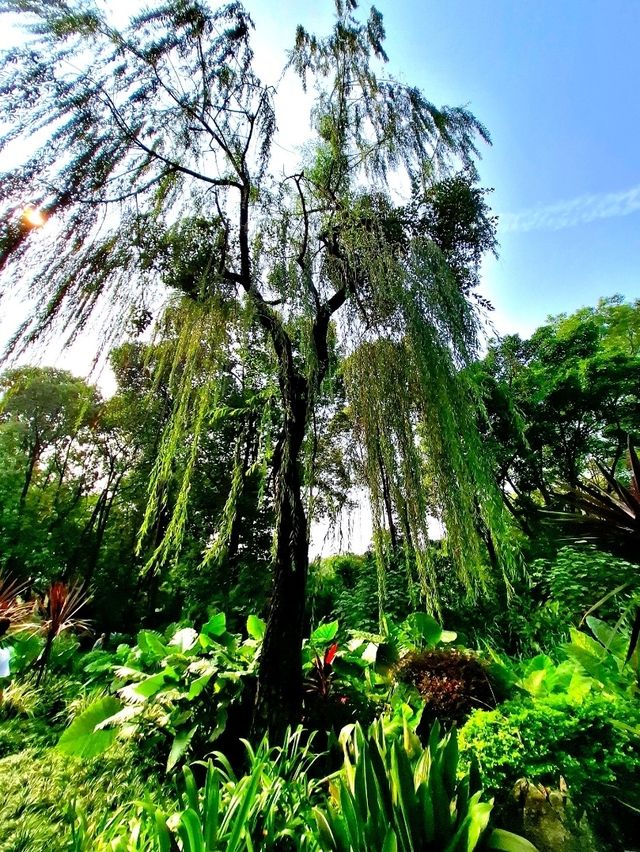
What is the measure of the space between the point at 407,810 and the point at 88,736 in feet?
5.21

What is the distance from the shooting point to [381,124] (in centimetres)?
176

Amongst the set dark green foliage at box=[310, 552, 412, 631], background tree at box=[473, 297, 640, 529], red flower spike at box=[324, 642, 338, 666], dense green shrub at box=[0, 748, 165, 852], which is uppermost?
background tree at box=[473, 297, 640, 529]

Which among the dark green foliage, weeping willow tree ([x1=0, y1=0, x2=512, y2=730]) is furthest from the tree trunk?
the dark green foliage

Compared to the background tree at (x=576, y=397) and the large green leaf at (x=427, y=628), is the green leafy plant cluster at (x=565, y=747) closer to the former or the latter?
the large green leaf at (x=427, y=628)

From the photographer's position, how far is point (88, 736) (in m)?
1.78

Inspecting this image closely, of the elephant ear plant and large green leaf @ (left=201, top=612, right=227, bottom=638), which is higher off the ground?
large green leaf @ (left=201, top=612, right=227, bottom=638)

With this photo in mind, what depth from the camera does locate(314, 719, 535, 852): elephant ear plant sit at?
38.8 inches

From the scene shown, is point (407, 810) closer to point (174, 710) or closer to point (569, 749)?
point (569, 749)

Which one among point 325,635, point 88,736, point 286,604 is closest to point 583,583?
point 325,635

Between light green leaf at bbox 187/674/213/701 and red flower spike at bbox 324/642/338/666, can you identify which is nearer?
light green leaf at bbox 187/674/213/701

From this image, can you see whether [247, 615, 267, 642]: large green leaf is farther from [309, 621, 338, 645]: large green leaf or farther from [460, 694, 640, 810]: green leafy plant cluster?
[460, 694, 640, 810]: green leafy plant cluster

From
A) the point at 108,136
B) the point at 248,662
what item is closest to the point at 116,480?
the point at 248,662

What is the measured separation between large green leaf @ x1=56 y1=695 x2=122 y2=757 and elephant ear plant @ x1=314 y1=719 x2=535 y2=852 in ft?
4.11

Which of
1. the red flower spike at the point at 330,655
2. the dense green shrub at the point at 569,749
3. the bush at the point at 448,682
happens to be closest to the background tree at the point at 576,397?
the bush at the point at 448,682
